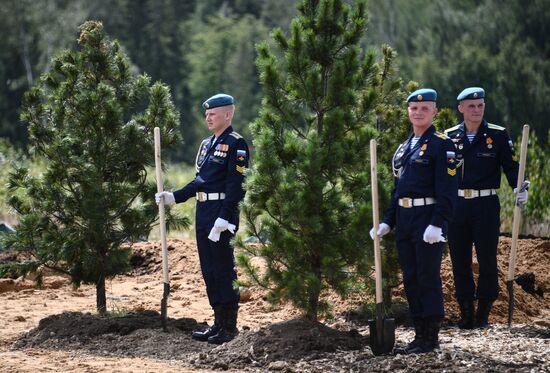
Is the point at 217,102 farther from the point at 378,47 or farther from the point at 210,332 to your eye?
the point at 378,47

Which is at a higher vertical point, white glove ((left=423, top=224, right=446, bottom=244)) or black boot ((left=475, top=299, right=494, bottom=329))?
white glove ((left=423, top=224, right=446, bottom=244))

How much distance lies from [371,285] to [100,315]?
2.60 meters

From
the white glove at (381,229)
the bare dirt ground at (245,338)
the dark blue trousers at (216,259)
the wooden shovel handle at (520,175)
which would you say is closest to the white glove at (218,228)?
the dark blue trousers at (216,259)

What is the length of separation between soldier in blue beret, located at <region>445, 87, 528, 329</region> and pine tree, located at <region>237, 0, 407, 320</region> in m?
0.89

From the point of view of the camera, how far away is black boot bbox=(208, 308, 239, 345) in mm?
8984

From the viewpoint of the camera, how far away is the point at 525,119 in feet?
130

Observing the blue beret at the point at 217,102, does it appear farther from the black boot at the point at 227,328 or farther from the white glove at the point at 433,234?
the white glove at the point at 433,234

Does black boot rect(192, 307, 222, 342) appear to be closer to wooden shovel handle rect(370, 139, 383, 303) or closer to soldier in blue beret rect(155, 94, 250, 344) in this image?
soldier in blue beret rect(155, 94, 250, 344)

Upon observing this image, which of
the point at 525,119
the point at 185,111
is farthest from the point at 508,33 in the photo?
the point at 185,111

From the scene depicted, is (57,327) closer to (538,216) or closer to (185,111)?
(538,216)

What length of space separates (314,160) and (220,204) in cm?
106

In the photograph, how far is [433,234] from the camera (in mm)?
7879

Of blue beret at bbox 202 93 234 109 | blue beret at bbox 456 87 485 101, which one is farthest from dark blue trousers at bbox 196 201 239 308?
blue beret at bbox 456 87 485 101

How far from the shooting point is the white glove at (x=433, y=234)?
789 cm
